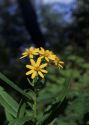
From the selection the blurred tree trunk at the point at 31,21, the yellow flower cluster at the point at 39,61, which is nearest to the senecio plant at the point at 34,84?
the yellow flower cluster at the point at 39,61

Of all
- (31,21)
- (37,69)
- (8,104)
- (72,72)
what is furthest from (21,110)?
(31,21)

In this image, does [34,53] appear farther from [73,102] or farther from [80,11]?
[80,11]

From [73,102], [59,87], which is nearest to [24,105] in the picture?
[73,102]

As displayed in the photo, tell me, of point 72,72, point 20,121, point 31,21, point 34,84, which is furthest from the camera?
point 31,21

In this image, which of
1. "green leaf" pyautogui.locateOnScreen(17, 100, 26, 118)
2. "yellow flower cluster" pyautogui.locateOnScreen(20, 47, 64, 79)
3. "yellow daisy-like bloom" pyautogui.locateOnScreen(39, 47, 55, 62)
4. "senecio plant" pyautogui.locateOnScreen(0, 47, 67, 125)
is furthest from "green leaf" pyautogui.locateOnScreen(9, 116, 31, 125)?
"yellow daisy-like bloom" pyautogui.locateOnScreen(39, 47, 55, 62)

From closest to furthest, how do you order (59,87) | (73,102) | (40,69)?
(40,69) → (73,102) → (59,87)

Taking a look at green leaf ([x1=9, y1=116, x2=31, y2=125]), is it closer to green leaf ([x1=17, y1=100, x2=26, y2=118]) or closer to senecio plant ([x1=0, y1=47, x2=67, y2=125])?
senecio plant ([x1=0, y1=47, x2=67, y2=125])

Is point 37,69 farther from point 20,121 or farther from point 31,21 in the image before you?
point 31,21

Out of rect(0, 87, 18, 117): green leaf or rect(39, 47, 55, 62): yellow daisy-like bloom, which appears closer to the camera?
rect(39, 47, 55, 62): yellow daisy-like bloom

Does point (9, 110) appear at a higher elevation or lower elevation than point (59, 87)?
lower
